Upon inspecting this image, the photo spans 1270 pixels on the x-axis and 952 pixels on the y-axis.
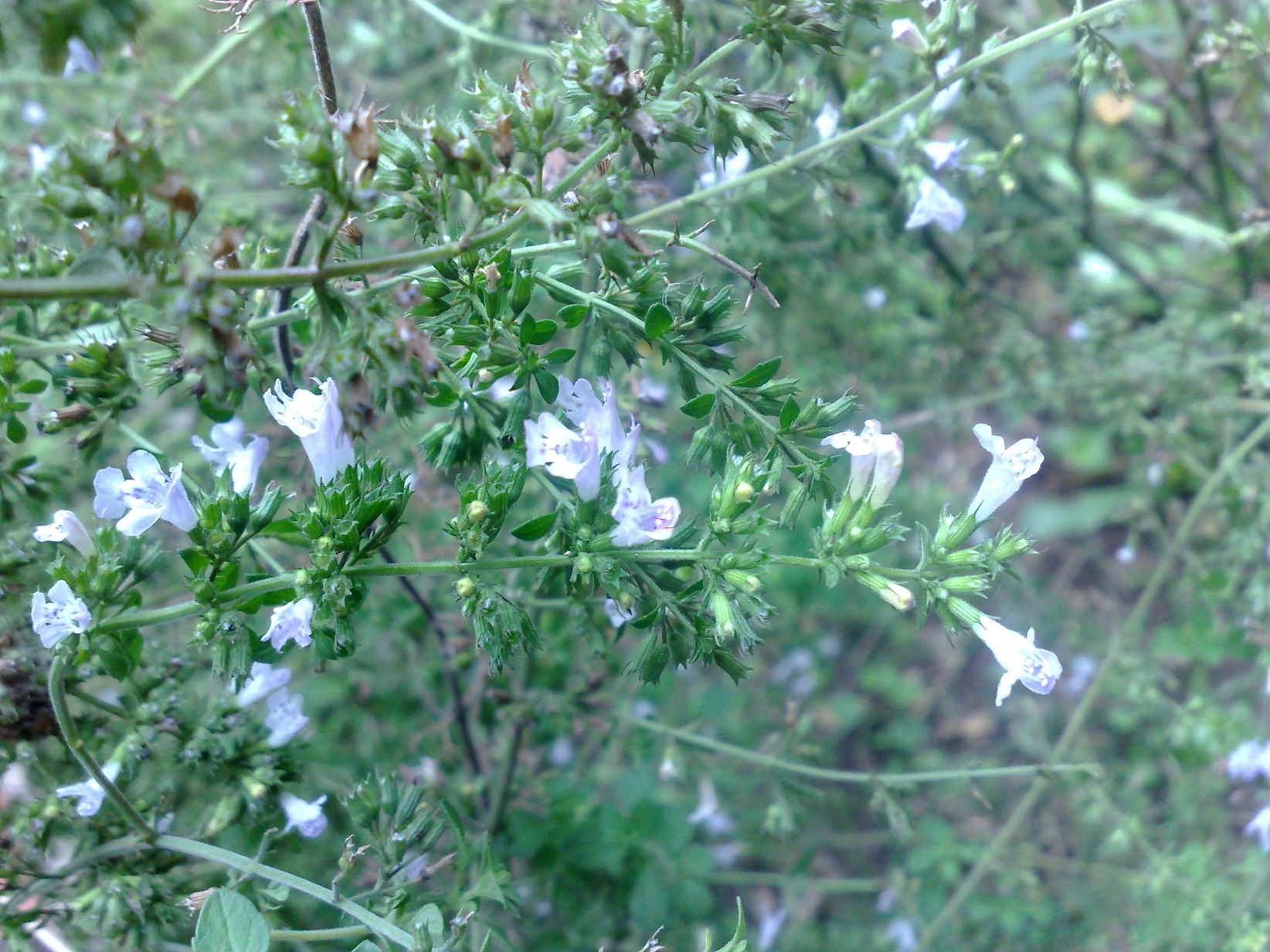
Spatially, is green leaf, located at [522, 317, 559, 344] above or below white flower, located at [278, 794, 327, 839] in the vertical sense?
above

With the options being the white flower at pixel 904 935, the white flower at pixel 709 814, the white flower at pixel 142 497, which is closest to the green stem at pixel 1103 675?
the white flower at pixel 904 935

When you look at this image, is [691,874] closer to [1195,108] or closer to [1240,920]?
[1240,920]

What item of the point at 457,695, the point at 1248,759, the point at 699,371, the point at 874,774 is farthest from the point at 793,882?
the point at 699,371

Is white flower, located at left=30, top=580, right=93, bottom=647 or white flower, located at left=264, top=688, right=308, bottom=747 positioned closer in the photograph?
white flower, located at left=30, top=580, right=93, bottom=647

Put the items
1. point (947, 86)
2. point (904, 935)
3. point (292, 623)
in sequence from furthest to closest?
point (904, 935), point (947, 86), point (292, 623)

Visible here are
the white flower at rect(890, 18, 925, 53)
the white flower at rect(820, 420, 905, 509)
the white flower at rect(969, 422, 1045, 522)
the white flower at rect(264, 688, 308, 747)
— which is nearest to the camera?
the white flower at rect(820, 420, 905, 509)

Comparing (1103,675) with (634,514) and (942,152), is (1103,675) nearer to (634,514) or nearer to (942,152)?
(942,152)

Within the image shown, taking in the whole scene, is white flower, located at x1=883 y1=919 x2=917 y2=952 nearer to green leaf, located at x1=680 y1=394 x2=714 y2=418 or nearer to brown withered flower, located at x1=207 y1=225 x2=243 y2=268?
green leaf, located at x1=680 y1=394 x2=714 y2=418

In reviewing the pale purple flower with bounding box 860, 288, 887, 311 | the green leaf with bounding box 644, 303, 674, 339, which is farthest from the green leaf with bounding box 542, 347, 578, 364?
the pale purple flower with bounding box 860, 288, 887, 311
